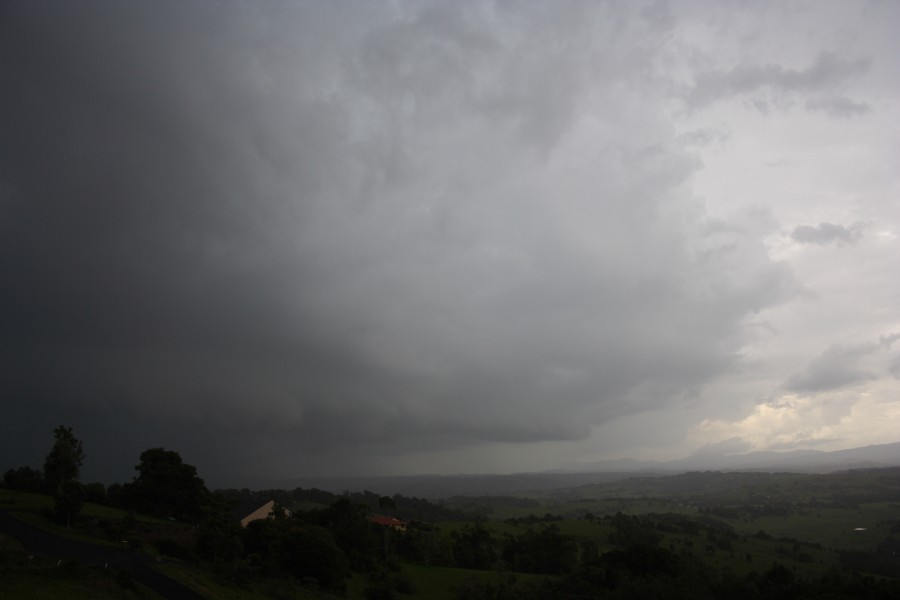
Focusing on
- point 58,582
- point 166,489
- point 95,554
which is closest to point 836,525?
point 166,489

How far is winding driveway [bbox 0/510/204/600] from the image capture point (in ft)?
97.2

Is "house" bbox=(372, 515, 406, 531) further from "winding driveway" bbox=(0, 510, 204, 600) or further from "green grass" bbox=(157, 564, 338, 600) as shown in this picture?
"winding driveway" bbox=(0, 510, 204, 600)

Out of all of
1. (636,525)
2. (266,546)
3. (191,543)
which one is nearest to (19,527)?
(191,543)

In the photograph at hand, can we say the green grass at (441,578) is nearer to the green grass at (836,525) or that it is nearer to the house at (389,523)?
the house at (389,523)

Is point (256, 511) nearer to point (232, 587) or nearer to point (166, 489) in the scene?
point (166, 489)

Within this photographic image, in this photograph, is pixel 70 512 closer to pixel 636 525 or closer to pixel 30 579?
pixel 30 579

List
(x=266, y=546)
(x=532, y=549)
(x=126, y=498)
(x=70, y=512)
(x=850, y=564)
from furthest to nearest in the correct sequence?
(x=850, y=564) < (x=532, y=549) < (x=126, y=498) < (x=266, y=546) < (x=70, y=512)

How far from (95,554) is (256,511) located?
3868 centimetres

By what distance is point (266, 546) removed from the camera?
47.8m

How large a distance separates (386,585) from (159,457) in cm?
3658

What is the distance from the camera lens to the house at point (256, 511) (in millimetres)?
68881

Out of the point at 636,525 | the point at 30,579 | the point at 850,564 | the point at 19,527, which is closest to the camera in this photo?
the point at 30,579

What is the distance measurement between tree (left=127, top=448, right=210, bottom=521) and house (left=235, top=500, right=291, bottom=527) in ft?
18.5

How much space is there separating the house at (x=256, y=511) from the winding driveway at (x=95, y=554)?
30.8 m
